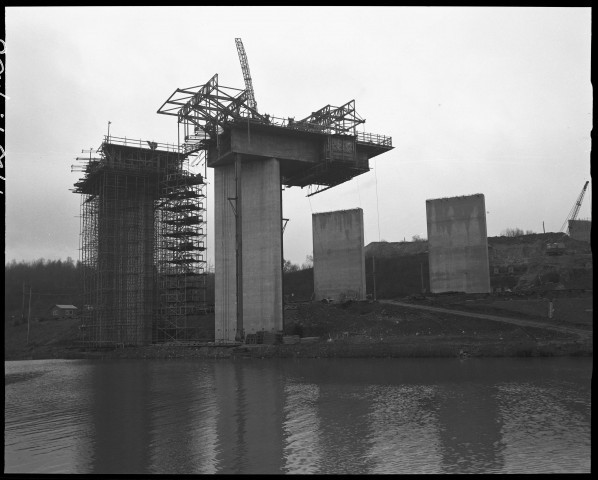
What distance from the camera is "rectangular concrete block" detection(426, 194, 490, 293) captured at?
220ft

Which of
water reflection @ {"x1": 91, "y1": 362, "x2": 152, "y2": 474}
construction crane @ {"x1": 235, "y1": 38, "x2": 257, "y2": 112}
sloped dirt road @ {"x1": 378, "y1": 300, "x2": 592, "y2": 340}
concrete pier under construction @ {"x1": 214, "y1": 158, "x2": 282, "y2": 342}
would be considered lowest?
water reflection @ {"x1": 91, "y1": 362, "x2": 152, "y2": 474}

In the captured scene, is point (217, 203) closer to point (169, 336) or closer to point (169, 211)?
point (169, 211)

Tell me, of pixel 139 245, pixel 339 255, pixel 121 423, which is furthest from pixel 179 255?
pixel 121 423

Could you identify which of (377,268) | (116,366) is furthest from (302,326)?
(377,268)

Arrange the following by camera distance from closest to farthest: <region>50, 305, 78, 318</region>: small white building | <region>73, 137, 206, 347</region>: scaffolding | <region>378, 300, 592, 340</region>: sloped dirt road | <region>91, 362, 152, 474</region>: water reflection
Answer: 1. <region>91, 362, 152, 474</region>: water reflection
2. <region>378, 300, 592, 340</region>: sloped dirt road
3. <region>73, 137, 206, 347</region>: scaffolding
4. <region>50, 305, 78, 318</region>: small white building

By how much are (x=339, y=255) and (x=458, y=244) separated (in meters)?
16.9

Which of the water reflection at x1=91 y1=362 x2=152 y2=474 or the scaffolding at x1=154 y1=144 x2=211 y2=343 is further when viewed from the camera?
the scaffolding at x1=154 y1=144 x2=211 y2=343

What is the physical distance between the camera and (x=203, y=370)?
39188 millimetres

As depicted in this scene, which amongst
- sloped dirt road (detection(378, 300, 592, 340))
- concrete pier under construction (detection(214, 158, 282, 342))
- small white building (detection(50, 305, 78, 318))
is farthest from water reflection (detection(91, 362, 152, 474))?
small white building (detection(50, 305, 78, 318))

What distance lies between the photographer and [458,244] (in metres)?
68.2

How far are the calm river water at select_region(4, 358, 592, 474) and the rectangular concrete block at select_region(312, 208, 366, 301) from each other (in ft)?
140

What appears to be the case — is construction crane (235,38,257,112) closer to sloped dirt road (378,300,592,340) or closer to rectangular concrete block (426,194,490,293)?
rectangular concrete block (426,194,490,293)

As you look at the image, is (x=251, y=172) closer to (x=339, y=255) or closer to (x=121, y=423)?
(x=339, y=255)

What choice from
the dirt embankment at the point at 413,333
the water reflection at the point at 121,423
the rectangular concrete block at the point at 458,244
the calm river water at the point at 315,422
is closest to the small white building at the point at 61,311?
the dirt embankment at the point at 413,333
